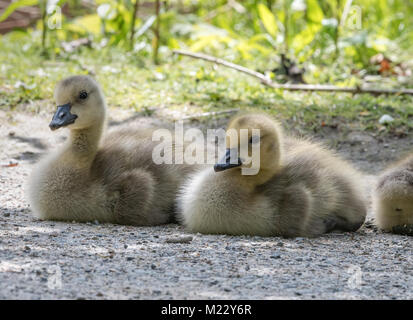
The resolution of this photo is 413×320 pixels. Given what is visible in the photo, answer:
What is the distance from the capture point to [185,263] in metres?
3.55

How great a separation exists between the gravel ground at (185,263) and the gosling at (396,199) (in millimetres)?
85

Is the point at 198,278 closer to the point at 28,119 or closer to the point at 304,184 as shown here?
the point at 304,184

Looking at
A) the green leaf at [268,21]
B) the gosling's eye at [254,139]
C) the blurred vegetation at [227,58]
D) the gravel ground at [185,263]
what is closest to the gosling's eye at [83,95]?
the gravel ground at [185,263]

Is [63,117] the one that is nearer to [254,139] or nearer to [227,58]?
[254,139]

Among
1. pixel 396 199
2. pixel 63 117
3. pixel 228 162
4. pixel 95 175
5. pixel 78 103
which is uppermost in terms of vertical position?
pixel 78 103

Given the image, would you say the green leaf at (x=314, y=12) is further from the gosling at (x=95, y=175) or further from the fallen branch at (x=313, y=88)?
the gosling at (x=95, y=175)

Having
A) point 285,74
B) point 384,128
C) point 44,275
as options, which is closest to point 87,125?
point 44,275

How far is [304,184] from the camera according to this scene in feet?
14.3

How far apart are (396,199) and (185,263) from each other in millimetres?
1681

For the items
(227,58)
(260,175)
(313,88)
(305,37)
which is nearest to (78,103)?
(260,175)

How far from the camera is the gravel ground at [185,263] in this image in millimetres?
3074

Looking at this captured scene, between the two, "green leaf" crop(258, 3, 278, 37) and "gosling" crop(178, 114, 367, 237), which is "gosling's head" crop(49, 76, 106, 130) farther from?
"green leaf" crop(258, 3, 278, 37)

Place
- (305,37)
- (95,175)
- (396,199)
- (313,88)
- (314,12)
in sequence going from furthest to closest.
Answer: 1. (314,12)
2. (305,37)
3. (313,88)
4. (95,175)
5. (396,199)

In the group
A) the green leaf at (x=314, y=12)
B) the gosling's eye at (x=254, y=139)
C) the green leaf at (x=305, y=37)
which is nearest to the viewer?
the gosling's eye at (x=254, y=139)
